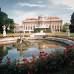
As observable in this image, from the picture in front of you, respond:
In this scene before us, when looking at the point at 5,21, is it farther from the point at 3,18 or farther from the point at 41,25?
the point at 41,25

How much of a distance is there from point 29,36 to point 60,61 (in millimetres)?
735

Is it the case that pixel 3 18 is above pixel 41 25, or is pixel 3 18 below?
above

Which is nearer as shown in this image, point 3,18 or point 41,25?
point 3,18

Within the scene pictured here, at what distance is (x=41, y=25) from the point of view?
14.4 ft

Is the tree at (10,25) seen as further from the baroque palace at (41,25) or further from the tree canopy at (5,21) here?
the baroque palace at (41,25)

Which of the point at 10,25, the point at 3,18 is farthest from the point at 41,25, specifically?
the point at 3,18

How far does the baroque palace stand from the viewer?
14.1 feet

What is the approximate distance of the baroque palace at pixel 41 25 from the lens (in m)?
4.30

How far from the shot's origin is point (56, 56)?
14.5ft

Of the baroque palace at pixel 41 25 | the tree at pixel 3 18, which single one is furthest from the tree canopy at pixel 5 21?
the baroque palace at pixel 41 25

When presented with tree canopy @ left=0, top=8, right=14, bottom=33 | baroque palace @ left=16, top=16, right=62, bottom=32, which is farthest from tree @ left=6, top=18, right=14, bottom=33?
baroque palace @ left=16, top=16, right=62, bottom=32

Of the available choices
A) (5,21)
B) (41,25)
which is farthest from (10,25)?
(41,25)

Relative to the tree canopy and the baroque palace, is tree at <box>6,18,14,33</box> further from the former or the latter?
the baroque palace

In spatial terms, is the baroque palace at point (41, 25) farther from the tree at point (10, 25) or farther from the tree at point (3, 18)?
the tree at point (3, 18)
